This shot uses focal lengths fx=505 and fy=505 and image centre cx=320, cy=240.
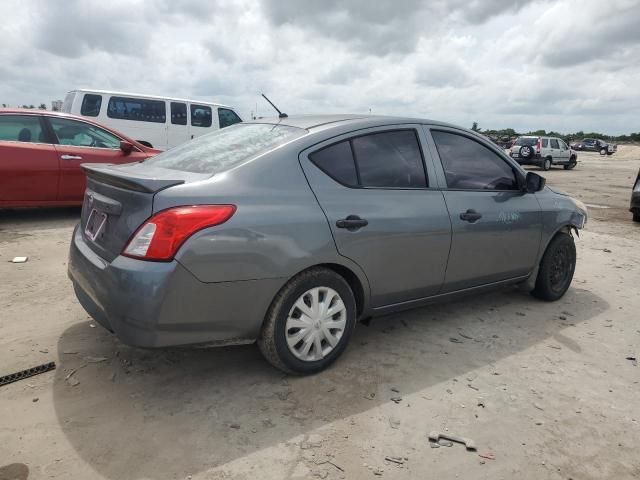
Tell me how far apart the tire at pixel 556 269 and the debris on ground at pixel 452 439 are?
96.5 inches

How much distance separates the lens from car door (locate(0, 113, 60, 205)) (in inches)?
258

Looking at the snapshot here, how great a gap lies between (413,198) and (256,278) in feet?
4.30

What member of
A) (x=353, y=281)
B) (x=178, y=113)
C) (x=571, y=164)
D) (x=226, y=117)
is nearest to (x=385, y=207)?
(x=353, y=281)

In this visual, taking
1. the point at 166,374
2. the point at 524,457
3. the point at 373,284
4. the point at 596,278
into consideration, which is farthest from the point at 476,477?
the point at 596,278

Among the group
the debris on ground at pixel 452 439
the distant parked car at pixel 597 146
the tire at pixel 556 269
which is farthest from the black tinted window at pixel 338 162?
the distant parked car at pixel 597 146

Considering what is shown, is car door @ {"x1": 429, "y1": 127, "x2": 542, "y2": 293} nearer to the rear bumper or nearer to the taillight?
the rear bumper

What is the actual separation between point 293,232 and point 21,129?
18.5 ft

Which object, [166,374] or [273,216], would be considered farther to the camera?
[166,374]

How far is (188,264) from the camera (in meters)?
2.49

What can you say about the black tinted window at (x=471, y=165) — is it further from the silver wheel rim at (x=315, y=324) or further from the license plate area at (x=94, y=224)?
the license plate area at (x=94, y=224)

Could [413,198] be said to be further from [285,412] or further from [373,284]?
[285,412]

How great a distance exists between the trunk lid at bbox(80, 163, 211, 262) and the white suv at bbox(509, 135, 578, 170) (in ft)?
78.2

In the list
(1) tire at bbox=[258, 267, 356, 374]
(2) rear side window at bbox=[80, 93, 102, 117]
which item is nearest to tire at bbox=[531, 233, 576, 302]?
(1) tire at bbox=[258, 267, 356, 374]

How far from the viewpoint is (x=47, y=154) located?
678cm
